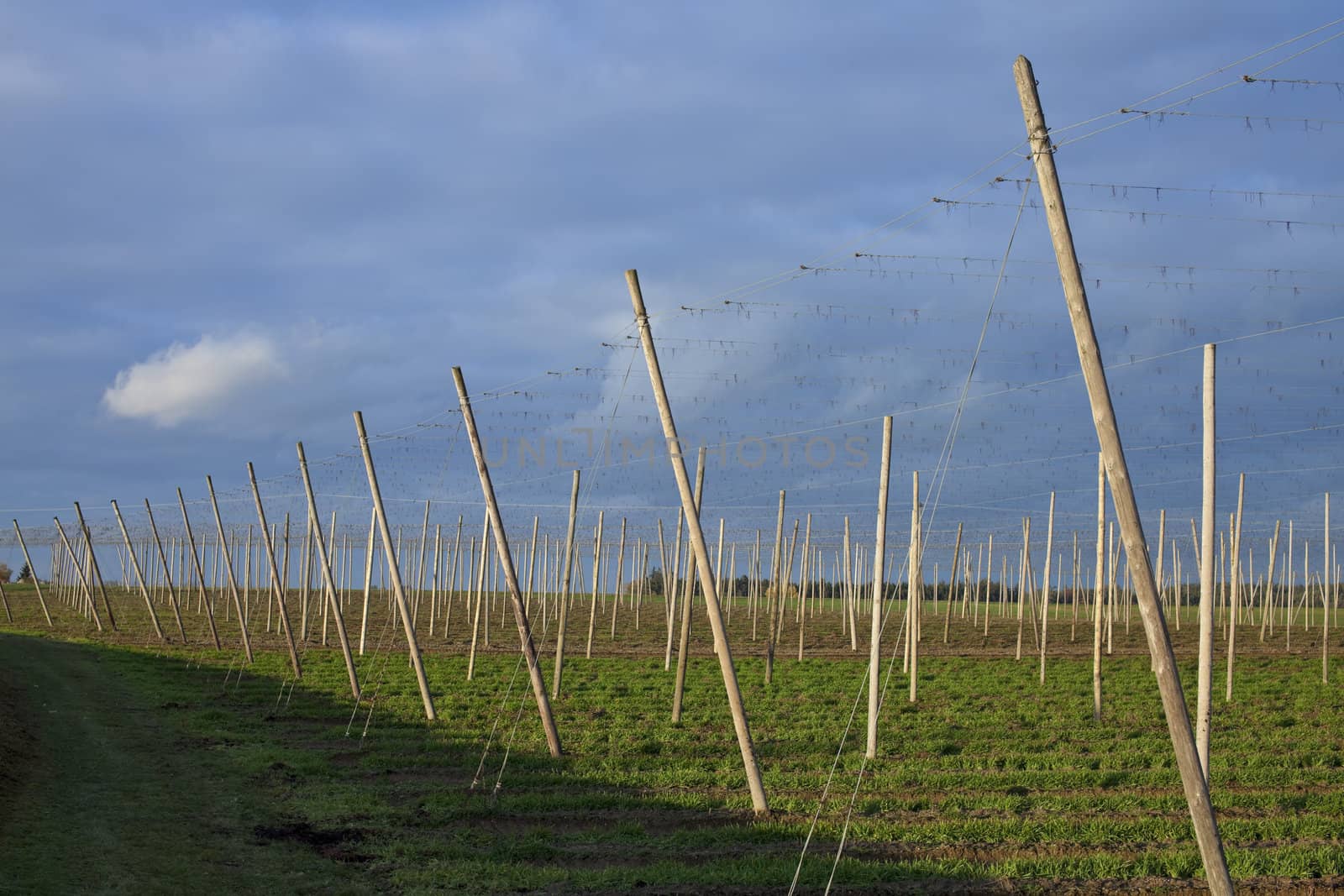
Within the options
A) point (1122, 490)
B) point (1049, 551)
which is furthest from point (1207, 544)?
point (1049, 551)

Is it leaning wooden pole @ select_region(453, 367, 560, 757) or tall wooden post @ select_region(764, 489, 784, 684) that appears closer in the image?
leaning wooden pole @ select_region(453, 367, 560, 757)

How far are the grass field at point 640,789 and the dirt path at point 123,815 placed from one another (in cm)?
4

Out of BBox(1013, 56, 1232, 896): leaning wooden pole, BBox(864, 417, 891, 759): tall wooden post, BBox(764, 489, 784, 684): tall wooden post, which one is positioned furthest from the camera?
BBox(764, 489, 784, 684): tall wooden post

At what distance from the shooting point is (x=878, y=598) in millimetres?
15617

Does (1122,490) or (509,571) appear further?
(509,571)

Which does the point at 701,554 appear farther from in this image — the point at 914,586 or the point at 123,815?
the point at 914,586

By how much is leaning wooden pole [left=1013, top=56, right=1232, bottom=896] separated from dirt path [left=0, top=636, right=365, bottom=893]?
658 centimetres

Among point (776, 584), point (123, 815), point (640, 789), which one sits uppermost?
point (776, 584)

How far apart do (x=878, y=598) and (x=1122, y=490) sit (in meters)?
8.78

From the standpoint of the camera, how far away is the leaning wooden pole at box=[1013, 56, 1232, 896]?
22.4 ft

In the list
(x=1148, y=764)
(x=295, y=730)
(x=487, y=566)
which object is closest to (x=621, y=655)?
(x=487, y=566)

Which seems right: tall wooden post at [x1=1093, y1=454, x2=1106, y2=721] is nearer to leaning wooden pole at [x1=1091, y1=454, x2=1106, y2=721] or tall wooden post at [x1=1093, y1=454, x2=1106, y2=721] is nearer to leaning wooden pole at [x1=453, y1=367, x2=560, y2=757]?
leaning wooden pole at [x1=1091, y1=454, x2=1106, y2=721]

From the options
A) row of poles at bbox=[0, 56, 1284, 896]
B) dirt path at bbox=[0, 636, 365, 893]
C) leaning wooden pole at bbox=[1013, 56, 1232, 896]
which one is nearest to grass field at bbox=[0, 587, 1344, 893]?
dirt path at bbox=[0, 636, 365, 893]

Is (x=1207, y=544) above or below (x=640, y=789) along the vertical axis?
above
